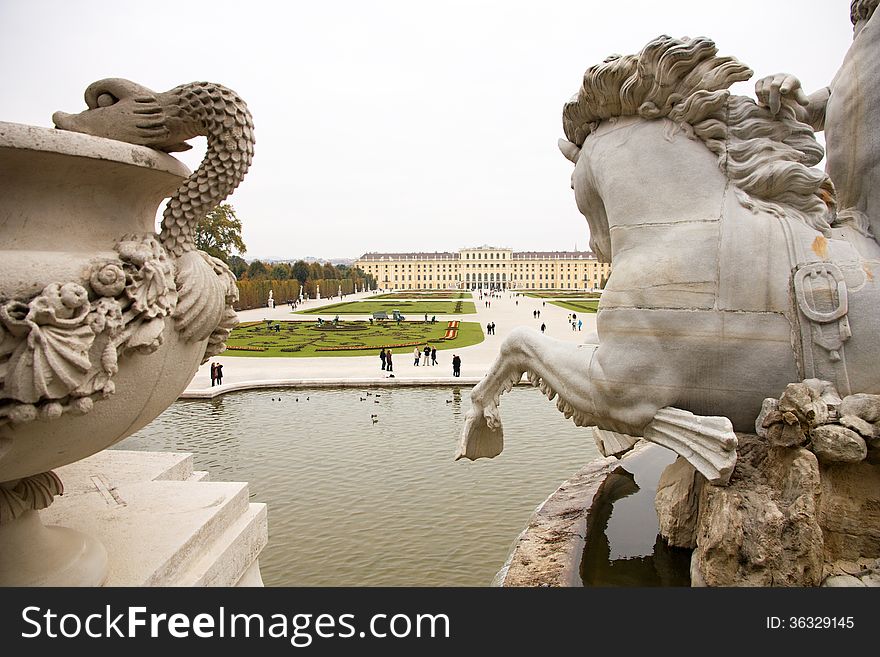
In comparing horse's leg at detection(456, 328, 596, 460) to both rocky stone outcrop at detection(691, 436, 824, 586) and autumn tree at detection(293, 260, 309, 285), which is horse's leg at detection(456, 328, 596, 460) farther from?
autumn tree at detection(293, 260, 309, 285)

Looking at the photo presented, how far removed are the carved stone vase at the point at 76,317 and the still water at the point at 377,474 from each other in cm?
201

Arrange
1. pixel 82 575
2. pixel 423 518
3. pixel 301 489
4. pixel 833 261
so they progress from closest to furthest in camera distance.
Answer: pixel 82 575
pixel 833 261
pixel 423 518
pixel 301 489

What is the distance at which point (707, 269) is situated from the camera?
2.96 meters

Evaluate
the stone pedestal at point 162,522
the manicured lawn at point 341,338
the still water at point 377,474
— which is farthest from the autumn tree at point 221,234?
the stone pedestal at point 162,522

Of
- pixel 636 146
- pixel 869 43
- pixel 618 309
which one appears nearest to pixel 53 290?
pixel 618 309

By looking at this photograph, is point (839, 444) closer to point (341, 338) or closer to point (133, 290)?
point (133, 290)

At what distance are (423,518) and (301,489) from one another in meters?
1.37

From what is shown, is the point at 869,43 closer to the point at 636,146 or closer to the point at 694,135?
the point at 694,135

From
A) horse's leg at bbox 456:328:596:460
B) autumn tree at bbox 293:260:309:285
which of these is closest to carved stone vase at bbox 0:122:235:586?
horse's leg at bbox 456:328:596:460

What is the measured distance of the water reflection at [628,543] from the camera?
342 cm

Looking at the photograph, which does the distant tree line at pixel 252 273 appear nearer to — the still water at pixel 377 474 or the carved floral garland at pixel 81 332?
the still water at pixel 377 474

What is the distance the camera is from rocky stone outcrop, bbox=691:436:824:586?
262cm

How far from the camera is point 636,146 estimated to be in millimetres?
3285
